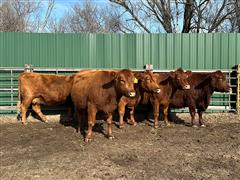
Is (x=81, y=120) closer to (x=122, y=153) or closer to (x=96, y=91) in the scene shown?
(x=96, y=91)

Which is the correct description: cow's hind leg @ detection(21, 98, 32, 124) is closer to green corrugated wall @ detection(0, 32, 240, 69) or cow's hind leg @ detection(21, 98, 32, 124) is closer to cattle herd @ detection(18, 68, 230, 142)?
cattle herd @ detection(18, 68, 230, 142)

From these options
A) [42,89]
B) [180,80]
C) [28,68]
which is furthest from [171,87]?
[28,68]

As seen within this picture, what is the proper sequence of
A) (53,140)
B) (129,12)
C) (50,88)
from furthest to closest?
(129,12) → (50,88) → (53,140)

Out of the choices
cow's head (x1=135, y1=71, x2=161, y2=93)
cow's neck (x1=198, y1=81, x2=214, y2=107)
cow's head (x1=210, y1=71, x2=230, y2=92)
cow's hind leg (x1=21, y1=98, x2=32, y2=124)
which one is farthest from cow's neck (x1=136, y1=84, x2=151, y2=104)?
cow's hind leg (x1=21, y1=98, x2=32, y2=124)

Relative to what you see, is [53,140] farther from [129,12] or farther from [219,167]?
[129,12]

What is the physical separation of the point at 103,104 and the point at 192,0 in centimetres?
1671

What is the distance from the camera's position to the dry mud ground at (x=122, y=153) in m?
6.36

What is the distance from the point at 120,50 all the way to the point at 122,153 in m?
5.47

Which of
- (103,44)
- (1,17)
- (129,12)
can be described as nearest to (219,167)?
(103,44)

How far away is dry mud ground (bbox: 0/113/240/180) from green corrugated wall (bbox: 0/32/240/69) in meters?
2.27

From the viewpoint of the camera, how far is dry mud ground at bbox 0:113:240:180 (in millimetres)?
6363

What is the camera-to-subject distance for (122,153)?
7625 millimetres

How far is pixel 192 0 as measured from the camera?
23.9 metres

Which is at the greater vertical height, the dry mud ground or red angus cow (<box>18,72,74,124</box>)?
red angus cow (<box>18,72,74,124</box>)
